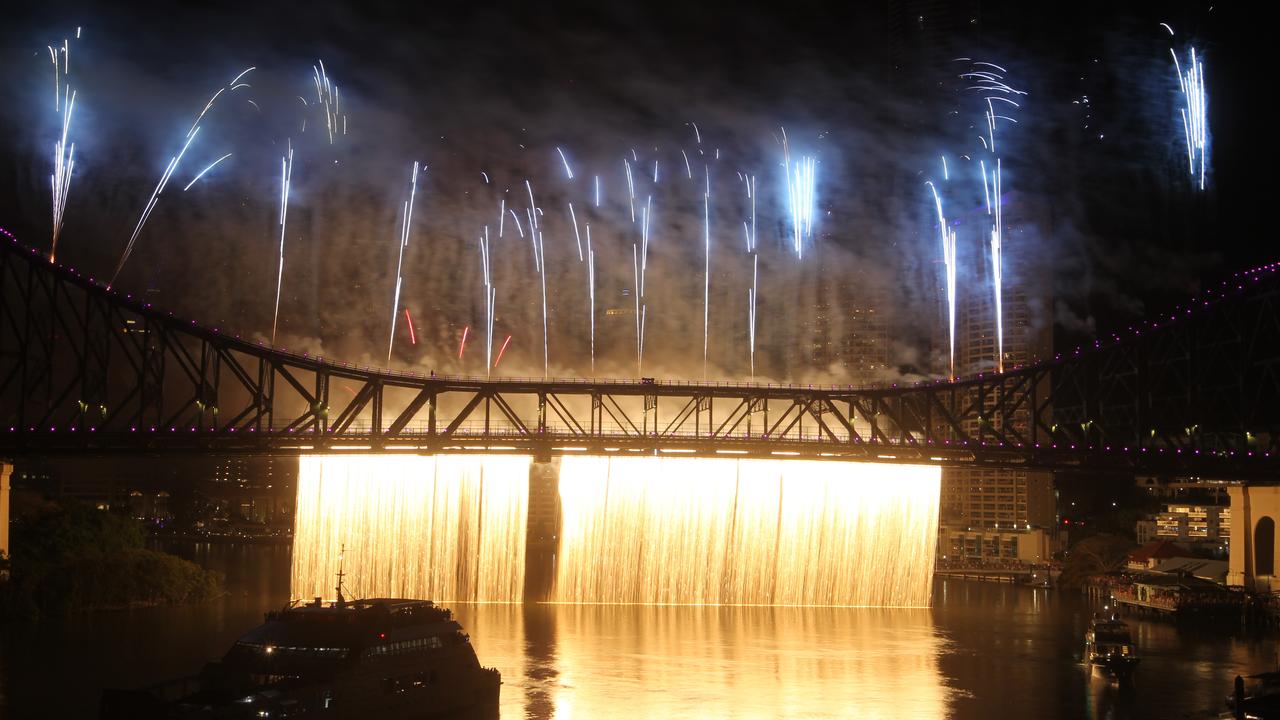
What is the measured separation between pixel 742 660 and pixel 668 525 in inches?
899

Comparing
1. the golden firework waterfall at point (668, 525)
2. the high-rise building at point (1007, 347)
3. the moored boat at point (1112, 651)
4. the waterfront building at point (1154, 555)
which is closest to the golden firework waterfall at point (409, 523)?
the golden firework waterfall at point (668, 525)

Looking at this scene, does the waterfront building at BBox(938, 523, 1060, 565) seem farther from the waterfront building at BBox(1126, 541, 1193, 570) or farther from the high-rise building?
the waterfront building at BBox(1126, 541, 1193, 570)

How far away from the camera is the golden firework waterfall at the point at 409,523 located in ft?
252

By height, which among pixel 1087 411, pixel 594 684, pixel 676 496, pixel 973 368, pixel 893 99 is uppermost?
pixel 893 99

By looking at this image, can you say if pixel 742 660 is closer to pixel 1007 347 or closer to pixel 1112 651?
pixel 1112 651

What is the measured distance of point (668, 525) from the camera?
80375mm

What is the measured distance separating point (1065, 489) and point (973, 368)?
2167cm

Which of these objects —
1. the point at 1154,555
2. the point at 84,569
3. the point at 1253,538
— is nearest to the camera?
the point at 84,569

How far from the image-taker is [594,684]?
50.3m

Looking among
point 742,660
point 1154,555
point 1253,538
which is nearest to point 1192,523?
point 1154,555

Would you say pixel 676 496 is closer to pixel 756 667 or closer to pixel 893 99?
pixel 756 667

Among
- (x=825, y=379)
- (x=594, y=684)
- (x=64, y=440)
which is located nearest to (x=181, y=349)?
(x=64, y=440)

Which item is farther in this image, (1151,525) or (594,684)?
(1151,525)

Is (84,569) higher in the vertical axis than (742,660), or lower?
higher
